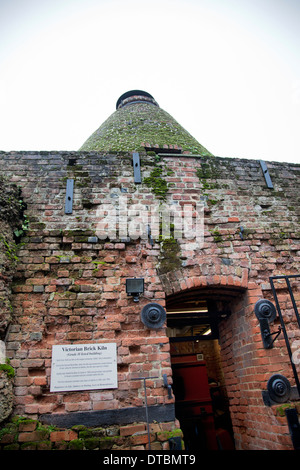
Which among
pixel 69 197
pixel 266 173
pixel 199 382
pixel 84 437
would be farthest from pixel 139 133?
pixel 84 437

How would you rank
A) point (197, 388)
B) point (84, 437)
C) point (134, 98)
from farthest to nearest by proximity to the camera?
point (134, 98) → point (197, 388) → point (84, 437)

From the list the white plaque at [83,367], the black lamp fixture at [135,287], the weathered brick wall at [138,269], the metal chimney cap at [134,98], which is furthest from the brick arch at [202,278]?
the metal chimney cap at [134,98]

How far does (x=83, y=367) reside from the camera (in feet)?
9.21

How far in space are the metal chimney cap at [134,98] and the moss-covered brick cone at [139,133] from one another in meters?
0.63

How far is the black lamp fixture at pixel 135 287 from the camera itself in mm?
3152

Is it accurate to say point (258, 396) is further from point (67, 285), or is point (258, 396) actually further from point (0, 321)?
point (0, 321)

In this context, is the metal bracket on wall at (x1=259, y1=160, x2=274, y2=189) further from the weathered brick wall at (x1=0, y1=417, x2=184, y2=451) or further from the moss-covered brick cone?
the weathered brick wall at (x1=0, y1=417, x2=184, y2=451)

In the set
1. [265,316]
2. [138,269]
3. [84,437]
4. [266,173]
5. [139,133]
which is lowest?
[84,437]

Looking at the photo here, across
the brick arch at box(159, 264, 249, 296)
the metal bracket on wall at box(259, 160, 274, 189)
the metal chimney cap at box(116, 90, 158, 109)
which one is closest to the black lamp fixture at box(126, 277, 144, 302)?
the brick arch at box(159, 264, 249, 296)

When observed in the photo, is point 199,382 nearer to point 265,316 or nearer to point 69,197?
point 265,316

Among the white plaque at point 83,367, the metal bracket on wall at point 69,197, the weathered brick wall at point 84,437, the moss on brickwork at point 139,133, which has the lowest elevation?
the weathered brick wall at point 84,437

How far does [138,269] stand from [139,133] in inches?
178

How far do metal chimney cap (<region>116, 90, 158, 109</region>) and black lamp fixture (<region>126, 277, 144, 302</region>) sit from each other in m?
8.11

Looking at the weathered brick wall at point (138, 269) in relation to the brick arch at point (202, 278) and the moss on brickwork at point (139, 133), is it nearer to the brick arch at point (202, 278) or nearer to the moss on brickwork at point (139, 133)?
the brick arch at point (202, 278)
